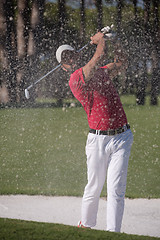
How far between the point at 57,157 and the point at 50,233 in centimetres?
560

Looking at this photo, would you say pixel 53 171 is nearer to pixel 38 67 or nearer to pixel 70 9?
pixel 38 67

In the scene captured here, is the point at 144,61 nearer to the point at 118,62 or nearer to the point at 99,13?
the point at 99,13

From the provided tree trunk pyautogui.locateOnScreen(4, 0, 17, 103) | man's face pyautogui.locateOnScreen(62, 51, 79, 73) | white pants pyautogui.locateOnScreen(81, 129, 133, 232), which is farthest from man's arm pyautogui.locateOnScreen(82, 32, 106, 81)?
tree trunk pyautogui.locateOnScreen(4, 0, 17, 103)

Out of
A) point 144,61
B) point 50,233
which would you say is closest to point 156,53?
point 144,61

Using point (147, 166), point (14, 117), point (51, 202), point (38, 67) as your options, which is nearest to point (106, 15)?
point (38, 67)

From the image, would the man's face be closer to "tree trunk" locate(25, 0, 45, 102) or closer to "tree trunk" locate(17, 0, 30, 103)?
"tree trunk" locate(25, 0, 45, 102)

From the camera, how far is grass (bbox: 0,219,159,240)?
2.64 metres

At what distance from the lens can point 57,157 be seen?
27.2 ft

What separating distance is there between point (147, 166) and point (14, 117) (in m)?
8.23

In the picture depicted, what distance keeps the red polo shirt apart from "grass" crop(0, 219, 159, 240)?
945mm

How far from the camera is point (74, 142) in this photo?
10117 mm

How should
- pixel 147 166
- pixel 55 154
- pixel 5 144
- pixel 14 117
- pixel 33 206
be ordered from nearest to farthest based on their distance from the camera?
pixel 33 206 → pixel 147 166 → pixel 55 154 → pixel 5 144 → pixel 14 117

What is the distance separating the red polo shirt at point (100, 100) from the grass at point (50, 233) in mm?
945

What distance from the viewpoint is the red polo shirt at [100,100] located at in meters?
3.34
